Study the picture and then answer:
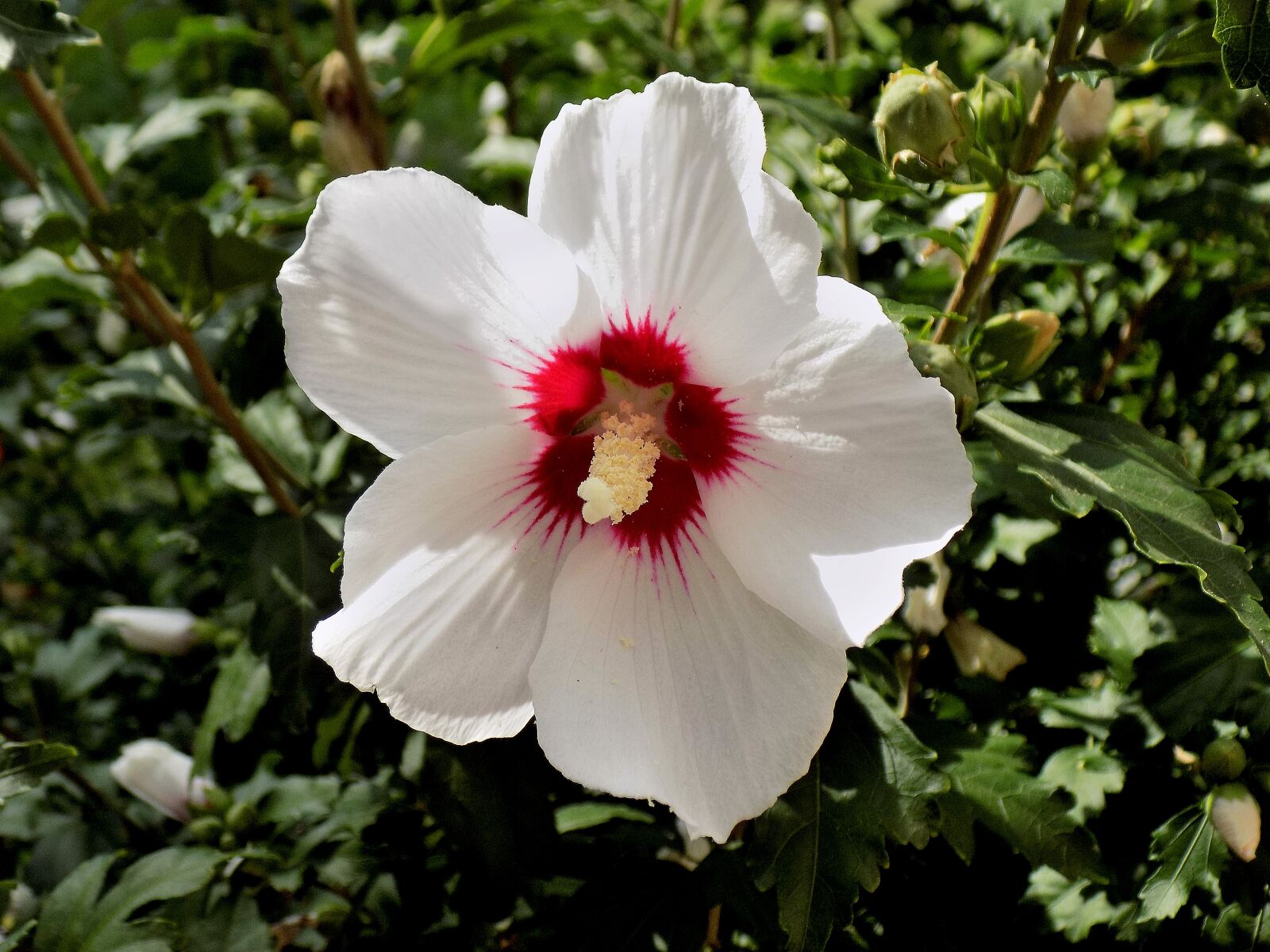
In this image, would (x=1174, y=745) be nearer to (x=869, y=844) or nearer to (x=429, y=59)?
(x=869, y=844)

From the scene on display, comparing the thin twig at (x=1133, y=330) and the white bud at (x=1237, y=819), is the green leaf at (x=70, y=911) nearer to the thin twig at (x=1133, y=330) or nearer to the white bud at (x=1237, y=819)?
the white bud at (x=1237, y=819)

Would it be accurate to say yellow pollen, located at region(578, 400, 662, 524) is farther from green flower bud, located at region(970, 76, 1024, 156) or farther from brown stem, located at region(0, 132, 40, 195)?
brown stem, located at region(0, 132, 40, 195)

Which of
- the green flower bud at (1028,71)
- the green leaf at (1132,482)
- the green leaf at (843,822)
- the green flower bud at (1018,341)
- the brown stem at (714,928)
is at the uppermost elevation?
the green flower bud at (1028,71)

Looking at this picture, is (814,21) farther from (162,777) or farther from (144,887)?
(144,887)

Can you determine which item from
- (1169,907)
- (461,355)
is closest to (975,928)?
(1169,907)

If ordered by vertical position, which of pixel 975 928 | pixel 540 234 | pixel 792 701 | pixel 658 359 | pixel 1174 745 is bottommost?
pixel 975 928

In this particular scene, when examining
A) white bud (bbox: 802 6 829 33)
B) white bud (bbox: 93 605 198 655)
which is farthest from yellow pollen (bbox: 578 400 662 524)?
white bud (bbox: 802 6 829 33)

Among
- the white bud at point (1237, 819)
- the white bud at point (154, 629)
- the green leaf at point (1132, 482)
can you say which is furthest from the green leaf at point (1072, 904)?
the white bud at point (154, 629)
